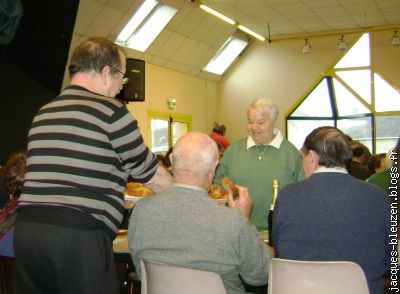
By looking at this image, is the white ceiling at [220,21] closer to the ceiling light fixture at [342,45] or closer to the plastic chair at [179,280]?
the ceiling light fixture at [342,45]

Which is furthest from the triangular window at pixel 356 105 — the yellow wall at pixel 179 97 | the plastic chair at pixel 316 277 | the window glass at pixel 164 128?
the plastic chair at pixel 316 277

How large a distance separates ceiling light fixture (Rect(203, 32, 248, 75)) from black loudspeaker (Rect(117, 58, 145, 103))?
170 inches

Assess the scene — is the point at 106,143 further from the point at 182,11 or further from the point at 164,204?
the point at 182,11

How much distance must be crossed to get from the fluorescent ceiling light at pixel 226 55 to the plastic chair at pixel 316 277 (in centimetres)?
1087

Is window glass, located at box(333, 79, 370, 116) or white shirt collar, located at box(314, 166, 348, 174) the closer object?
white shirt collar, located at box(314, 166, 348, 174)

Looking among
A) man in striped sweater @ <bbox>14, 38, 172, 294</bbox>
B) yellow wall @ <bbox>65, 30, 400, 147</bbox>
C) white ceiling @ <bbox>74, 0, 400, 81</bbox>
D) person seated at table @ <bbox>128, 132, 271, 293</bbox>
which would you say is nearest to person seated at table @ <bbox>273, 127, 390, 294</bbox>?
person seated at table @ <bbox>128, 132, 271, 293</bbox>

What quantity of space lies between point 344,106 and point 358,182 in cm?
1054

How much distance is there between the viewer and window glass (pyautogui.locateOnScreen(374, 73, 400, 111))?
11609 millimetres

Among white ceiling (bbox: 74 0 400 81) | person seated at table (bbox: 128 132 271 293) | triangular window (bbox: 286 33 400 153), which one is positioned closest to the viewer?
person seated at table (bbox: 128 132 271 293)

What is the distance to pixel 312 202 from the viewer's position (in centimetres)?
203

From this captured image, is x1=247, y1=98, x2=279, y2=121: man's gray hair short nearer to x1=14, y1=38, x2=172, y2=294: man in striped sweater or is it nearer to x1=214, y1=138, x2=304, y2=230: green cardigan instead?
x1=214, y1=138, x2=304, y2=230: green cardigan

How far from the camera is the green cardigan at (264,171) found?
3.32 m

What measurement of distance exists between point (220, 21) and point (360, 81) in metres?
3.58

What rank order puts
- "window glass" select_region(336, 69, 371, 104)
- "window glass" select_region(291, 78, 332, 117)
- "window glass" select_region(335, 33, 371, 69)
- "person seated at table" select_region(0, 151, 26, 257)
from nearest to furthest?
"person seated at table" select_region(0, 151, 26, 257), "window glass" select_region(336, 69, 371, 104), "window glass" select_region(335, 33, 371, 69), "window glass" select_region(291, 78, 332, 117)
